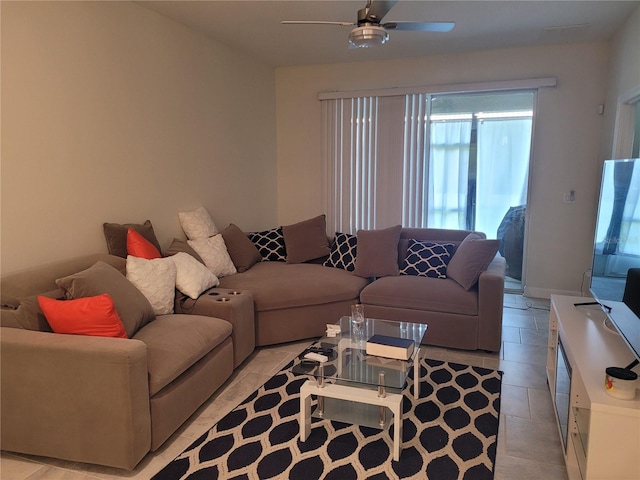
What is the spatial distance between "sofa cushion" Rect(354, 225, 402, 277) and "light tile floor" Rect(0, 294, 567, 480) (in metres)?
0.78

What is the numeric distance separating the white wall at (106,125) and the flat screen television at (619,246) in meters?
3.13

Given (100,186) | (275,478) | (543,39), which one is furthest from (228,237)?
(543,39)

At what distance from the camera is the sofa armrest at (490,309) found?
3307 millimetres

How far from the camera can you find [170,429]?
7.45 feet

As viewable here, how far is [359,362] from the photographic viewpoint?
2408 millimetres

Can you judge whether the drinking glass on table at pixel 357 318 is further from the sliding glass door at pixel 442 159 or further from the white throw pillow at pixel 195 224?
the sliding glass door at pixel 442 159

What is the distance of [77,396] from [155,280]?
959mm

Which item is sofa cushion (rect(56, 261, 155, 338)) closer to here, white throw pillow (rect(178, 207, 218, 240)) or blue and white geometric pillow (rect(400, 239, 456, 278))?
white throw pillow (rect(178, 207, 218, 240))

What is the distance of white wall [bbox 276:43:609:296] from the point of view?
4504 millimetres

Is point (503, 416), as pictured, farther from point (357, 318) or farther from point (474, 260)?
point (474, 260)

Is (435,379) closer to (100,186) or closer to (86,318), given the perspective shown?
(86,318)

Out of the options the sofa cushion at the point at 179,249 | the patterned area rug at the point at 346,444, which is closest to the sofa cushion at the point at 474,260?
the patterned area rug at the point at 346,444

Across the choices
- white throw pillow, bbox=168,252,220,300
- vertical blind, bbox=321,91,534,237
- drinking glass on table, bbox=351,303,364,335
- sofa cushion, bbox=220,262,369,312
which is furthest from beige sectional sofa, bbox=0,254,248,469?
vertical blind, bbox=321,91,534,237

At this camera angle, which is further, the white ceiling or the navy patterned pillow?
the navy patterned pillow
